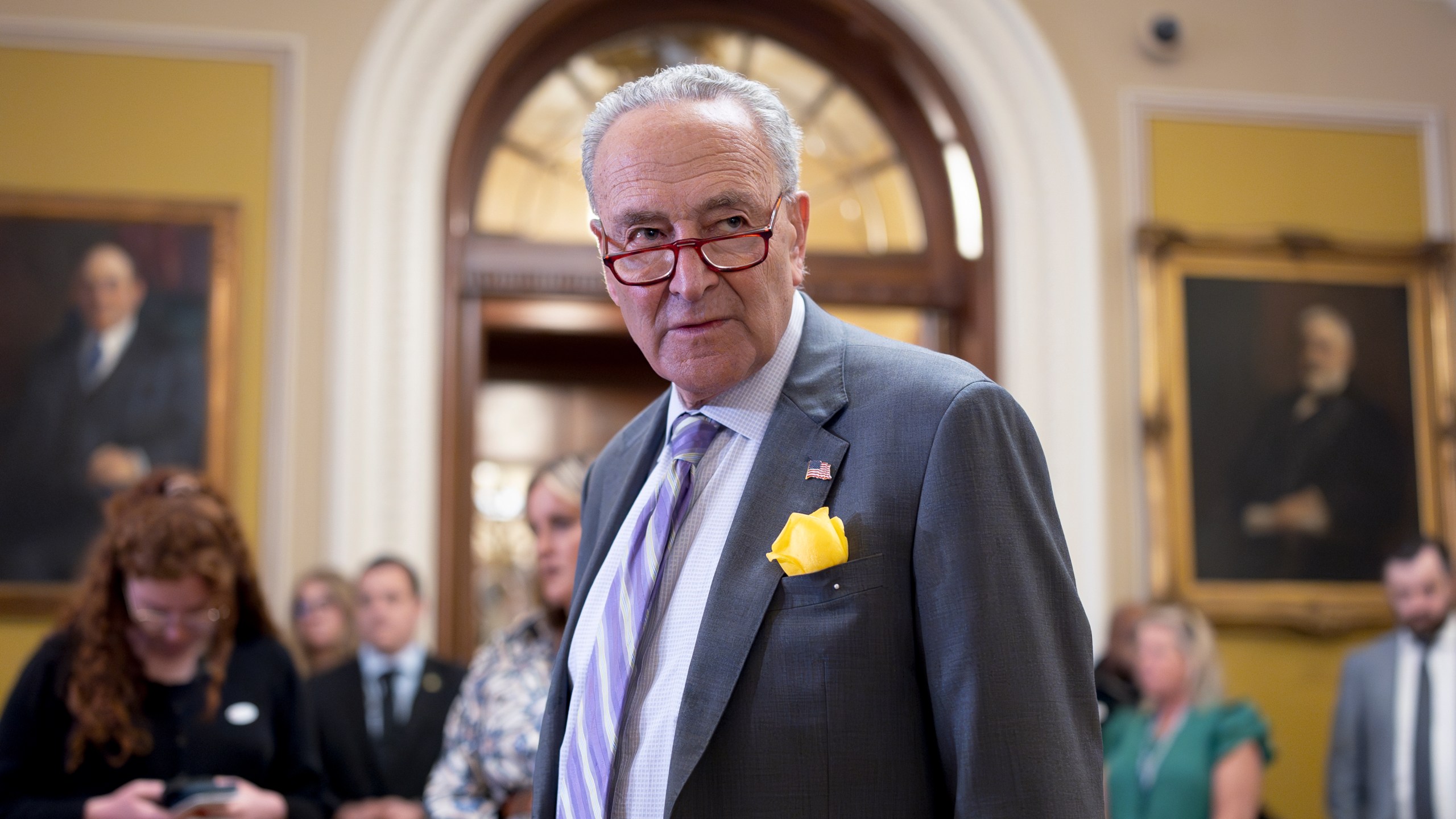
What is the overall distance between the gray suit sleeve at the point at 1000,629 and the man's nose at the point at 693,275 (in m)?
0.35

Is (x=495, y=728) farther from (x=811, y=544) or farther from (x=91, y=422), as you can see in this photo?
(x=91, y=422)

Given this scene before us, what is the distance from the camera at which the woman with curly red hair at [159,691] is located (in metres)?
3.45

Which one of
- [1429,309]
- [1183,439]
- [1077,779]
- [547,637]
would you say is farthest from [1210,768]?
[1077,779]

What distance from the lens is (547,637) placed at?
359 cm

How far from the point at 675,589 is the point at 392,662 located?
3464 mm

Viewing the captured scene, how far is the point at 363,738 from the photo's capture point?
191 inches

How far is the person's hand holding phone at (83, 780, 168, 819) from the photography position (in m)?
3.30

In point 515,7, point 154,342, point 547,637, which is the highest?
point 515,7

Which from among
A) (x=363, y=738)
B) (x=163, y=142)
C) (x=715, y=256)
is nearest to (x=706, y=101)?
(x=715, y=256)

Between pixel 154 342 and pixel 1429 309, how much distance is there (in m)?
6.16

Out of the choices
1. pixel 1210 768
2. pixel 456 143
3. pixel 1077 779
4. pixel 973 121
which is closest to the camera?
pixel 1077 779

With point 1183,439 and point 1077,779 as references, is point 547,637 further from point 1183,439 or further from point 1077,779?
point 1183,439

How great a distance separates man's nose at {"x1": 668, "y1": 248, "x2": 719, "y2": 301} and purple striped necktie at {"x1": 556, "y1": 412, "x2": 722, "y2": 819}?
19cm

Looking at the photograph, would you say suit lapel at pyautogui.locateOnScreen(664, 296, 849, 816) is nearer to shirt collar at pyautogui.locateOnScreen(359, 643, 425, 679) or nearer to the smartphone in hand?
the smartphone in hand
